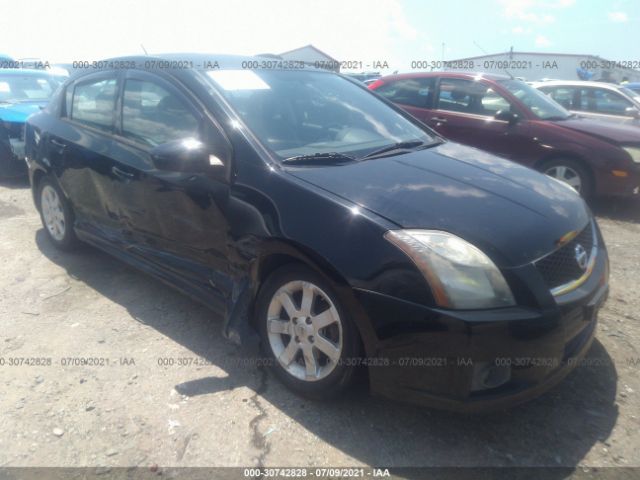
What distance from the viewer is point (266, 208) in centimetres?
266

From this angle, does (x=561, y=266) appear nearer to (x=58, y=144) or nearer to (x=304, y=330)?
(x=304, y=330)

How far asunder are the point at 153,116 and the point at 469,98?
455 cm

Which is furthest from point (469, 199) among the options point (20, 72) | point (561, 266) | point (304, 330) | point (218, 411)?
point (20, 72)

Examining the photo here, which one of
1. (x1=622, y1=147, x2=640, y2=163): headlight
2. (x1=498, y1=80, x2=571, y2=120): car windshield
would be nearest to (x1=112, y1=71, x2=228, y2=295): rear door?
(x1=498, y1=80, x2=571, y2=120): car windshield

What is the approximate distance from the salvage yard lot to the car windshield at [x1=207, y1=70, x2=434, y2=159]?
132 cm

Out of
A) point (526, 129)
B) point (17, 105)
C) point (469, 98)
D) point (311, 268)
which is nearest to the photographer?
point (311, 268)

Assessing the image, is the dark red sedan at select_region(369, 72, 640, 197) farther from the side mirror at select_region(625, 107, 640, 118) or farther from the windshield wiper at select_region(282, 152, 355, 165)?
the windshield wiper at select_region(282, 152, 355, 165)

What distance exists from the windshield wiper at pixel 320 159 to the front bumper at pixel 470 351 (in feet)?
2.80

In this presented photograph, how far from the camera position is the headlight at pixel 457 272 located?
7.05ft

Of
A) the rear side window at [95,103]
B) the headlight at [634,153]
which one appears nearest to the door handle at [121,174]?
Result: the rear side window at [95,103]

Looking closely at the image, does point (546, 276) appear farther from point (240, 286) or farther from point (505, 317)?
point (240, 286)

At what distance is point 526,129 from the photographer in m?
6.24

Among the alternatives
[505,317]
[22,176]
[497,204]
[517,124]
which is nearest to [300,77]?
[497,204]

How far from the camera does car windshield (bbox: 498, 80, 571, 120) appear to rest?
21.0ft
